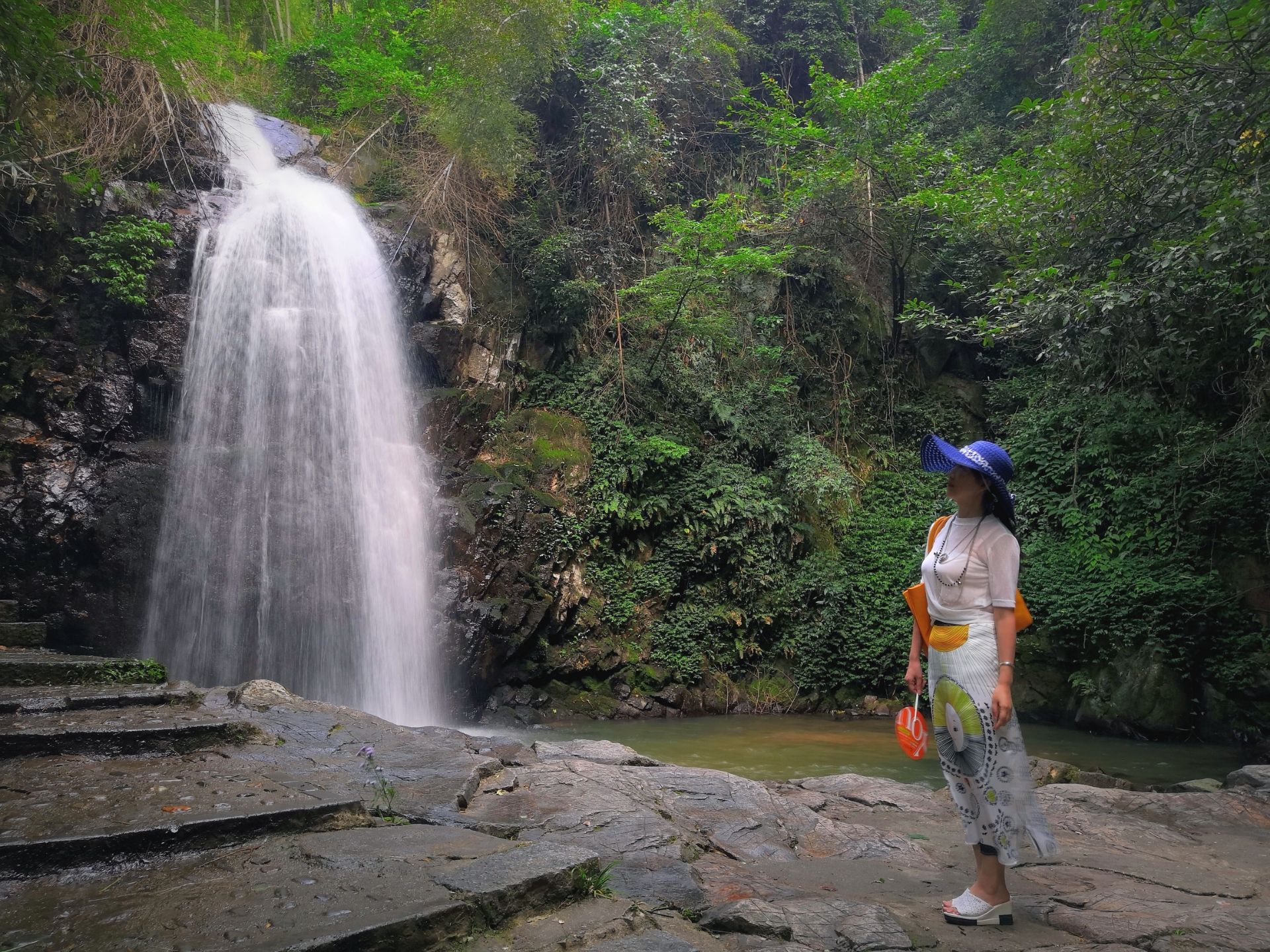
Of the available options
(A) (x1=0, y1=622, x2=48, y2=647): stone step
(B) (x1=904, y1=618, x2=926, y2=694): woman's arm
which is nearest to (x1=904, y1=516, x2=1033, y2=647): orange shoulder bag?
(B) (x1=904, y1=618, x2=926, y2=694): woman's arm

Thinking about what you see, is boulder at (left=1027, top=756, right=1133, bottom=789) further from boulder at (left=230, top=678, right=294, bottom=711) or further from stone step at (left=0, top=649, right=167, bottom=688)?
stone step at (left=0, top=649, right=167, bottom=688)

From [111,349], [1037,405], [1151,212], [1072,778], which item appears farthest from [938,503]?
[111,349]

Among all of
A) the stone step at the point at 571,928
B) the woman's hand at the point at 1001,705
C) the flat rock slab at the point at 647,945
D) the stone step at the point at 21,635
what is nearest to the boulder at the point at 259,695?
the stone step at the point at 21,635

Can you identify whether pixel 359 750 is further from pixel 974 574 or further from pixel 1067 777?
pixel 1067 777

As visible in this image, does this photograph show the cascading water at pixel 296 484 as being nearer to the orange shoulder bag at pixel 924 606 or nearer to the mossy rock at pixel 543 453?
the mossy rock at pixel 543 453

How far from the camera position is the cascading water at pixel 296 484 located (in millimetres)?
8312

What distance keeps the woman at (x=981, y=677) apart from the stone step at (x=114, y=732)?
3.18 metres

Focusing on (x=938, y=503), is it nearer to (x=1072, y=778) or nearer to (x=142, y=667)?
(x=1072, y=778)

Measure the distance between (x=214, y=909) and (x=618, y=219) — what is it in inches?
524

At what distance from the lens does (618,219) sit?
551 inches

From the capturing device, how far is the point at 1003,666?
266 cm

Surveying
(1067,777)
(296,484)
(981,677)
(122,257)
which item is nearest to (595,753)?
(981,677)

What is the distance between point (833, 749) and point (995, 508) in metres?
5.94

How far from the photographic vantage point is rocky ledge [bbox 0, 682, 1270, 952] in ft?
6.86
